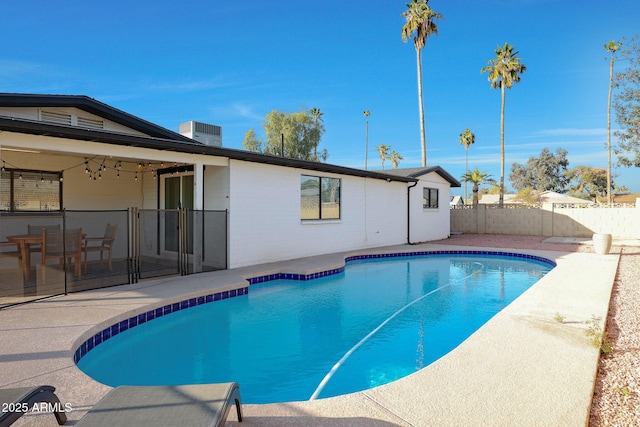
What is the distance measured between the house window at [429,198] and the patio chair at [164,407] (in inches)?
626

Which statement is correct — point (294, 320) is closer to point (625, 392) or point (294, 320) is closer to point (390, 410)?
point (390, 410)

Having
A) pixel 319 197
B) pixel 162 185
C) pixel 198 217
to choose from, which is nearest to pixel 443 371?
pixel 198 217

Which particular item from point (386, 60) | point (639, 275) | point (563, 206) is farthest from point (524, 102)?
point (639, 275)

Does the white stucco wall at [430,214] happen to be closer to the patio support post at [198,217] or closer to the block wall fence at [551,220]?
the block wall fence at [551,220]

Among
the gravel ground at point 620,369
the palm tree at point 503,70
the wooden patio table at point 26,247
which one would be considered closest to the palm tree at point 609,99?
the palm tree at point 503,70

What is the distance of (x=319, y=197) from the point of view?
39.7 feet

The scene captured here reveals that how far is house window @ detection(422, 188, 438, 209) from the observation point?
686 inches

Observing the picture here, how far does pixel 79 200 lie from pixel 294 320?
302 inches

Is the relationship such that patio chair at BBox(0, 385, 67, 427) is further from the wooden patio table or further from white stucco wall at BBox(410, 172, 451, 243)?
white stucco wall at BBox(410, 172, 451, 243)

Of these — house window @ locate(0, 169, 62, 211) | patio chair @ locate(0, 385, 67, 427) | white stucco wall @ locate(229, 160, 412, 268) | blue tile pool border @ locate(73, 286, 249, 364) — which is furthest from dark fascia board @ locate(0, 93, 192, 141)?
patio chair @ locate(0, 385, 67, 427)

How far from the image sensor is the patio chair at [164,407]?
212cm

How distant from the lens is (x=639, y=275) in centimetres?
856

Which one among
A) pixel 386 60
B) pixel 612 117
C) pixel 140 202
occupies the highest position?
pixel 386 60

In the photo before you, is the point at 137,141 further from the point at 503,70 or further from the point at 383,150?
the point at 383,150
